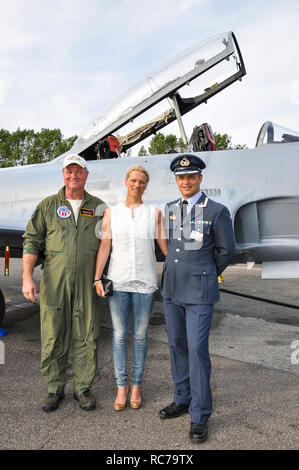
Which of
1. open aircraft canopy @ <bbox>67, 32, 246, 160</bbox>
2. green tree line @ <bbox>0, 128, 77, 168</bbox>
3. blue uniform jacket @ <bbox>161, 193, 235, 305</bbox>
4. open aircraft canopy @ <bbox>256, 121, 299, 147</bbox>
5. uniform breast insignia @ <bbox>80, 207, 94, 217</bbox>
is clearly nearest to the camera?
blue uniform jacket @ <bbox>161, 193, 235, 305</bbox>

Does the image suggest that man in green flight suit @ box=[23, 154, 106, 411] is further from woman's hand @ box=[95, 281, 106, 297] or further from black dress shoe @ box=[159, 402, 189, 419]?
black dress shoe @ box=[159, 402, 189, 419]

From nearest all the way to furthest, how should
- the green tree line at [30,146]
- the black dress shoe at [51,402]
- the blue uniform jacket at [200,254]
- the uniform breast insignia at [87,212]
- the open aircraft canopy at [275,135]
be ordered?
the blue uniform jacket at [200,254] → the black dress shoe at [51,402] → the uniform breast insignia at [87,212] → the open aircraft canopy at [275,135] → the green tree line at [30,146]

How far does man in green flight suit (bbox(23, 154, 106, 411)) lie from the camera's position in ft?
8.66

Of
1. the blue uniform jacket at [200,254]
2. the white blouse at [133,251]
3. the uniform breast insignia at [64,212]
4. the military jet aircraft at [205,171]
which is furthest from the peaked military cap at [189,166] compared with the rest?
the military jet aircraft at [205,171]

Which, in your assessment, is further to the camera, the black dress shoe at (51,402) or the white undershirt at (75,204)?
the white undershirt at (75,204)

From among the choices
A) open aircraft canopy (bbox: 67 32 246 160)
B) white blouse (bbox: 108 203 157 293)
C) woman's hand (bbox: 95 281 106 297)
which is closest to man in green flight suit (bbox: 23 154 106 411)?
woman's hand (bbox: 95 281 106 297)

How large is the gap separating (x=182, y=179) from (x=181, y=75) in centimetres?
239

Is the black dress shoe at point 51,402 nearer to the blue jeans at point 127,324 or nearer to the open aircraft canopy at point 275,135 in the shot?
the blue jeans at point 127,324

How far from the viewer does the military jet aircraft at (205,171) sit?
3.67 meters

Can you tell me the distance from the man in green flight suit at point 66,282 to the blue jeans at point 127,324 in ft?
0.74

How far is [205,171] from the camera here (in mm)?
3846

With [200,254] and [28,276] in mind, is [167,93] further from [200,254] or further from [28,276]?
[28,276]

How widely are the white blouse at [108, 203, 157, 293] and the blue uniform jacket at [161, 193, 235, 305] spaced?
0.16 m
